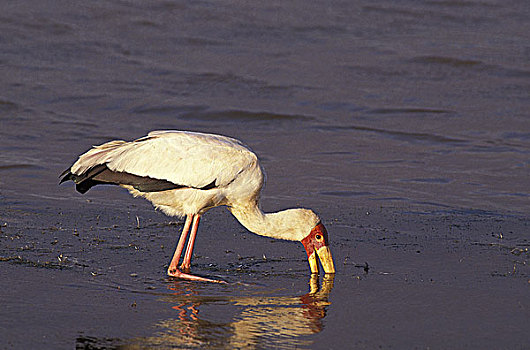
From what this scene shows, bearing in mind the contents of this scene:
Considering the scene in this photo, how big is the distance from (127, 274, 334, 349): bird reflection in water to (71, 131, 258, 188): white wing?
98 centimetres

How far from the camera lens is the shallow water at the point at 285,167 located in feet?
18.9

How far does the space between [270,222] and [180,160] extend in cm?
89

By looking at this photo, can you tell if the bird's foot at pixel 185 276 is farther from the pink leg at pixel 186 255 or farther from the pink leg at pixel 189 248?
the pink leg at pixel 189 248

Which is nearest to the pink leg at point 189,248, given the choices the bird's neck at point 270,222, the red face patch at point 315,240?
the bird's neck at point 270,222

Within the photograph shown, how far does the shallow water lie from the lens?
18.9ft

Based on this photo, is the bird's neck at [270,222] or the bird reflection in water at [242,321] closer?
the bird reflection in water at [242,321]

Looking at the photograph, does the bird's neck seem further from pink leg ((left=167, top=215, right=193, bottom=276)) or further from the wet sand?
pink leg ((left=167, top=215, right=193, bottom=276))

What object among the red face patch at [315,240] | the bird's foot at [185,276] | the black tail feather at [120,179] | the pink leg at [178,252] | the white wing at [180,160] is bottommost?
the bird's foot at [185,276]

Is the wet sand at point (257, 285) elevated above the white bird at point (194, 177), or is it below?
below

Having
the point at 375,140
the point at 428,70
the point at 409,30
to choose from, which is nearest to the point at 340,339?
the point at 375,140

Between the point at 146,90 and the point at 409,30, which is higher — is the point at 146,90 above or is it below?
below

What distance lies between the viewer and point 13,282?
247 inches

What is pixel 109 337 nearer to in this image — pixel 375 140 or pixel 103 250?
pixel 103 250

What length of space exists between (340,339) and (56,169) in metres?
6.28
